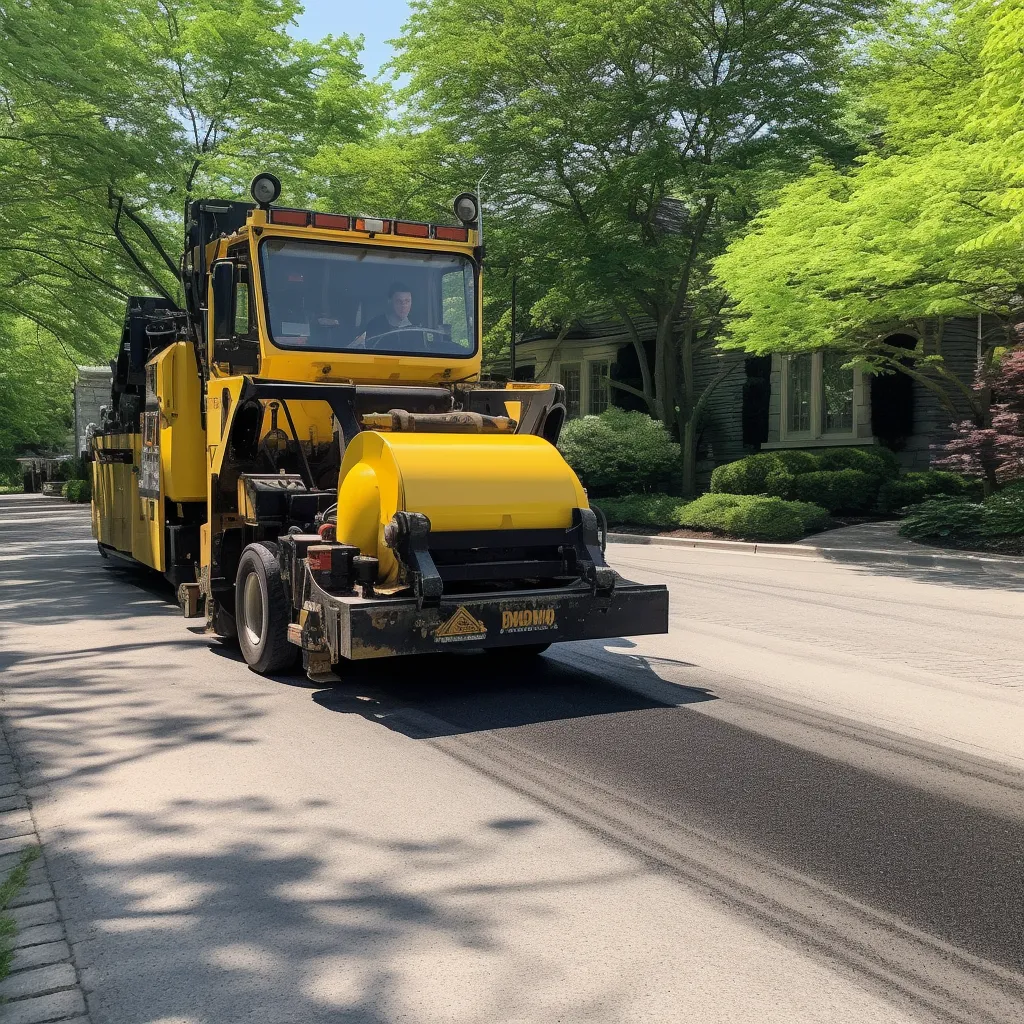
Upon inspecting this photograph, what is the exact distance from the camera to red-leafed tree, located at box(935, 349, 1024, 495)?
17078 millimetres

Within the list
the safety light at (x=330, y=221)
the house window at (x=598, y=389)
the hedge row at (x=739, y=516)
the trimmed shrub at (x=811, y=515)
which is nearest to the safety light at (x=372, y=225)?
the safety light at (x=330, y=221)

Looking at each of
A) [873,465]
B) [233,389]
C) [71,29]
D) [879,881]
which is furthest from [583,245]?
[879,881]

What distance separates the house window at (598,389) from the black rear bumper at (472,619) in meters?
26.4

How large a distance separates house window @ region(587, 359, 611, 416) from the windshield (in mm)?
24306

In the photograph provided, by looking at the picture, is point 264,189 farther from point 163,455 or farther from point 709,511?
point 709,511

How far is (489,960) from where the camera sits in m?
3.56

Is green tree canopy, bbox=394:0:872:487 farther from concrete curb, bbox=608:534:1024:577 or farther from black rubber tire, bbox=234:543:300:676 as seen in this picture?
black rubber tire, bbox=234:543:300:676

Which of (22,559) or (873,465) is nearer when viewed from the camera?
(22,559)

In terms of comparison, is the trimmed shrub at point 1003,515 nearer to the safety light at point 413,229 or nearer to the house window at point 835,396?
the house window at point 835,396

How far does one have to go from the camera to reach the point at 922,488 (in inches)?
831

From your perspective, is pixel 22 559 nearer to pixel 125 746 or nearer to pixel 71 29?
pixel 71 29

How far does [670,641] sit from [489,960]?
6.08m

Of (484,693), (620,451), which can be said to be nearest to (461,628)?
(484,693)

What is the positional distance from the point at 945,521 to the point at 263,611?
1315 centimetres
